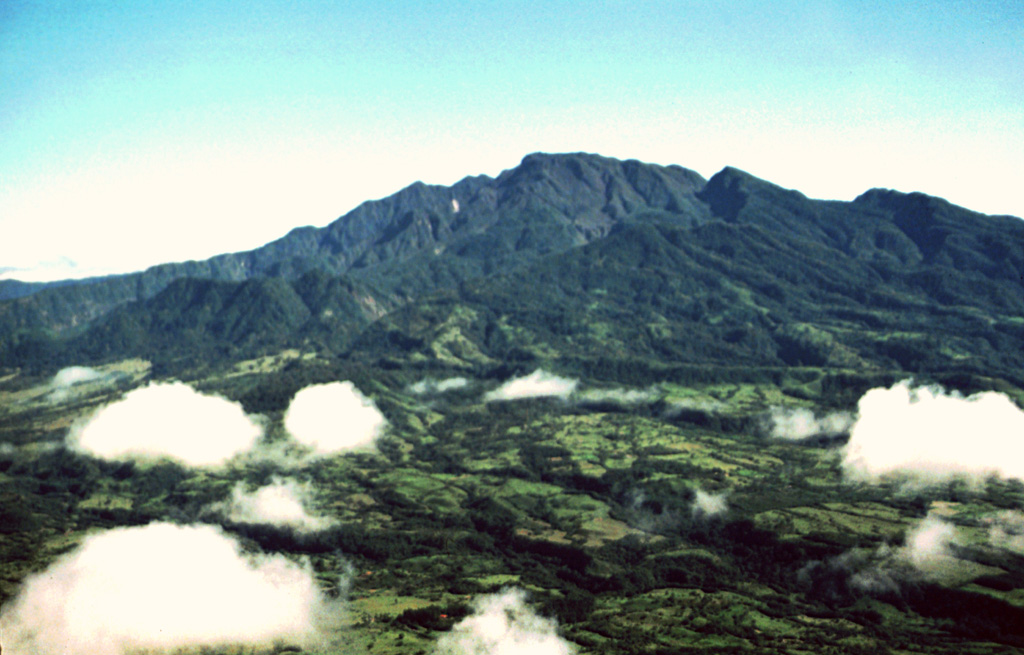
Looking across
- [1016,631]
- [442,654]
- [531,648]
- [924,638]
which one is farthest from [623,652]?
[1016,631]

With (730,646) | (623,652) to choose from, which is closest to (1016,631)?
(730,646)

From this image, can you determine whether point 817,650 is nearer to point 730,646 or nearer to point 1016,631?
point 730,646

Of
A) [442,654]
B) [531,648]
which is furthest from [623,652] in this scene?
[442,654]

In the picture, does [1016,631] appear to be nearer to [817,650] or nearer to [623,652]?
[817,650]

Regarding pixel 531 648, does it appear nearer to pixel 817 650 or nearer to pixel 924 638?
pixel 817 650

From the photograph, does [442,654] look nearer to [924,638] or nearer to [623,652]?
[623,652]
